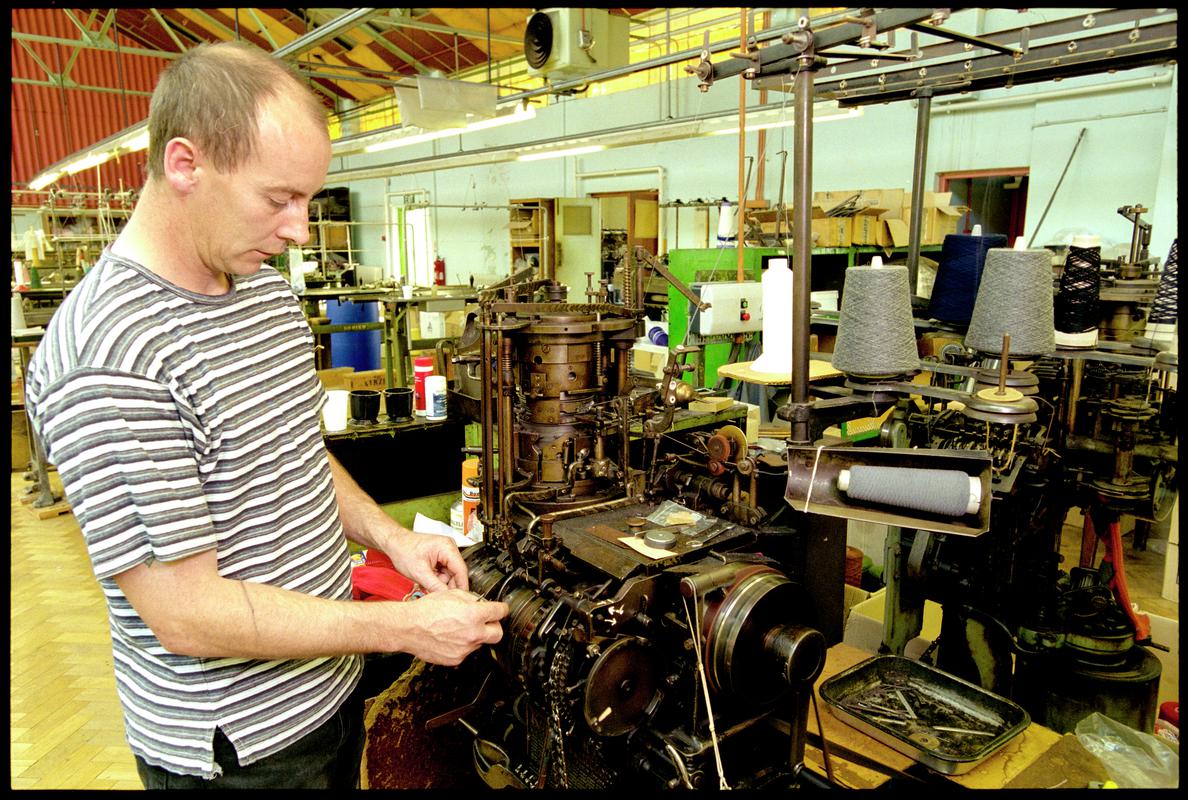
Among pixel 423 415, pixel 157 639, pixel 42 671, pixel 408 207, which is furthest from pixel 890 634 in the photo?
pixel 408 207

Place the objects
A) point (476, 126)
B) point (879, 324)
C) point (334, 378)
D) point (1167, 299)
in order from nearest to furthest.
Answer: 1. point (879, 324)
2. point (1167, 299)
3. point (476, 126)
4. point (334, 378)

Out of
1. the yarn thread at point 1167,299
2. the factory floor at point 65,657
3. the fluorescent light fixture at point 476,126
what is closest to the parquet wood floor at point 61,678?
the factory floor at point 65,657

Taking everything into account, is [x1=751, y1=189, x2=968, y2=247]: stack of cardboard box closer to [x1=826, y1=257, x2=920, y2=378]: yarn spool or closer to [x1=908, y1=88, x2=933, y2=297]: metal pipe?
[x1=908, y1=88, x2=933, y2=297]: metal pipe

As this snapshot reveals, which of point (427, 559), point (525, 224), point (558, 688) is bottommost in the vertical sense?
point (558, 688)

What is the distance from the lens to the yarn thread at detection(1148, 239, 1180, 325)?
2078 millimetres

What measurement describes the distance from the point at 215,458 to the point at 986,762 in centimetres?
153

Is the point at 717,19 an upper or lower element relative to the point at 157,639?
upper

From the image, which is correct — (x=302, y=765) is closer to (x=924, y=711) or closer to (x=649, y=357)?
(x=924, y=711)

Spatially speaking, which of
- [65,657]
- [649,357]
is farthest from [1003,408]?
[65,657]

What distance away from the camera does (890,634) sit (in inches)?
89.0

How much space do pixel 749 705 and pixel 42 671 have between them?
3.04 metres

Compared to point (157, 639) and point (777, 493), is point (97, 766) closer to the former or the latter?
point (157, 639)

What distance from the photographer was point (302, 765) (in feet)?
3.96

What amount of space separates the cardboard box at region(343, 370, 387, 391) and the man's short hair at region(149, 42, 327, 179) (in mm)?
4078
